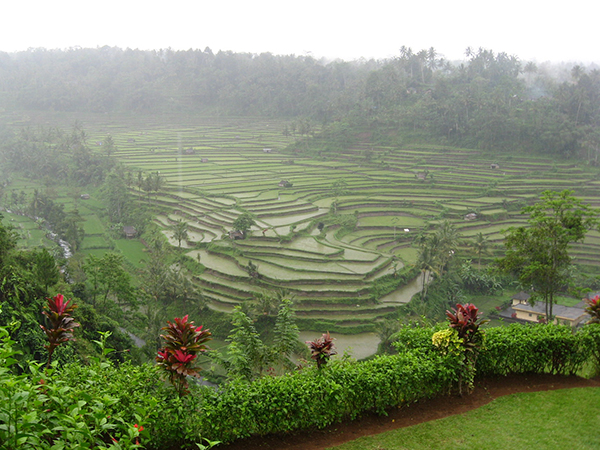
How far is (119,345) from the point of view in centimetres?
1166

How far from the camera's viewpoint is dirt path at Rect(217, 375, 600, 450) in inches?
147

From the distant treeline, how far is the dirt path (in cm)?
3060

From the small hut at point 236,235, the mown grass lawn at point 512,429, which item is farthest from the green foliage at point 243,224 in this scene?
the mown grass lawn at point 512,429

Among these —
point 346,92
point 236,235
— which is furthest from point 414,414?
point 346,92

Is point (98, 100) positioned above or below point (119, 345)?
above

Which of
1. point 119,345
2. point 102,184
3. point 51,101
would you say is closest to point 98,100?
point 51,101

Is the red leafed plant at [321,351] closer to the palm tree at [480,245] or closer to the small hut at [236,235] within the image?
the small hut at [236,235]

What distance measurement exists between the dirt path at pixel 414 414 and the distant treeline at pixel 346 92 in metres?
30.6

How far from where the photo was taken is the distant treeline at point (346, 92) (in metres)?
33.6

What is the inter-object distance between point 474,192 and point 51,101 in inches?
1791

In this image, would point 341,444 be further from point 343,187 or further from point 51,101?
point 51,101

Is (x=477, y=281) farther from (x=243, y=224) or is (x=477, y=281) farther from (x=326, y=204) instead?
(x=243, y=224)

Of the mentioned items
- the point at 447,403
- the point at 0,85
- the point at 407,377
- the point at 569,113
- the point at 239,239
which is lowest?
the point at 239,239

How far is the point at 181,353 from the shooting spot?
3.46 m
